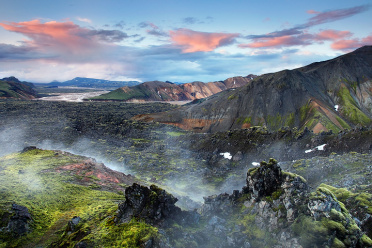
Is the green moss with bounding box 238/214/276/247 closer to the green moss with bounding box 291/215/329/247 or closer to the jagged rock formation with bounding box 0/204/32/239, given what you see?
the green moss with bounding box 291/215/329/247

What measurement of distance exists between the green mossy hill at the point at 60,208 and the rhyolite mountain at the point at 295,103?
91007mm

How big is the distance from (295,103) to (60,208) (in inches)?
4511

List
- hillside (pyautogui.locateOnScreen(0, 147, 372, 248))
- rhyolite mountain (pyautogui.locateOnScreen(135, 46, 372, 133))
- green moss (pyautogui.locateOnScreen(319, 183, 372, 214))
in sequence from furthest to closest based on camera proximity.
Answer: rhyolite mountain (pyautogui.locateOnScreen(135, 46, 372, 133))
green moss (pyautogui.locateOnScreen(319, 183, 372, 214))
hillside (pyautogui.locateOnScreen(0, 147, 372, 248))

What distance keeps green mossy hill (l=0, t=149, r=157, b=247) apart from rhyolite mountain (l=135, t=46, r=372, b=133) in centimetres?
9101

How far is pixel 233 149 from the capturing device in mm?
69438

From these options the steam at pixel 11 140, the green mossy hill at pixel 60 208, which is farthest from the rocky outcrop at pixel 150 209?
A: the steam at pixel 11 140

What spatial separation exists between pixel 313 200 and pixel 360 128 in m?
47.1

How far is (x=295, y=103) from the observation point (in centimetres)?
11731

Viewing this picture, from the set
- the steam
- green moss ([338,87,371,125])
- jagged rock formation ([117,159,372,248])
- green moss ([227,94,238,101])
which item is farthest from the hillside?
green moss ([227,94,238,101])

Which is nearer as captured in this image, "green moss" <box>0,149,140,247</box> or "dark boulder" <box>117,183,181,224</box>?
"dark boulder" <box>117,183,181,224</box>

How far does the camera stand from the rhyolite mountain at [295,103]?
110 meters

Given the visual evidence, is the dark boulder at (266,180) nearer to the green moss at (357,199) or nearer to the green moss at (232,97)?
the green moss at (357,199)

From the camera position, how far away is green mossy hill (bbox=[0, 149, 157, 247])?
20.6 m

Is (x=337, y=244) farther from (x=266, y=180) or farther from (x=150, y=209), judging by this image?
(x=150, y=209)
